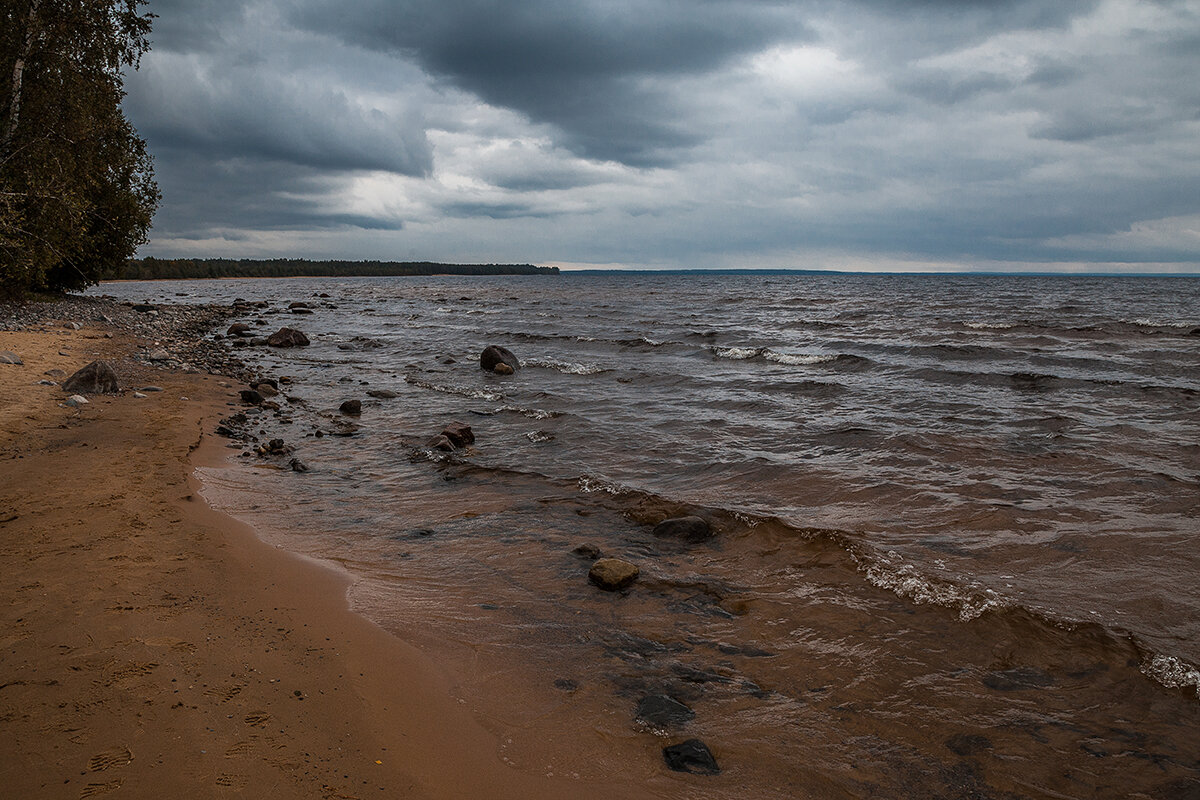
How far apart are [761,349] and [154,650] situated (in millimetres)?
21308

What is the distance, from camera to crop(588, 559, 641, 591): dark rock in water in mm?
5820

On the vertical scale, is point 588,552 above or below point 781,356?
below

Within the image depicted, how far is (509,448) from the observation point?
10.9 meters

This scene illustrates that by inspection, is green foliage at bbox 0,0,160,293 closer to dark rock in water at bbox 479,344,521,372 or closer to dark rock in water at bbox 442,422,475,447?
dark rock in water at bbox 442,422,475,447

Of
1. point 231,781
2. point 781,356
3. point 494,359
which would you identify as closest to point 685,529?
point 231,781

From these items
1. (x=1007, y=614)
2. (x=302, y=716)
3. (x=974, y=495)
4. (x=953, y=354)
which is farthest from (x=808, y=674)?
(x=953, y=354)

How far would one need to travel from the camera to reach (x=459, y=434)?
10961 mm

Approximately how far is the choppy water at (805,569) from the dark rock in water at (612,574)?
23 centimetres

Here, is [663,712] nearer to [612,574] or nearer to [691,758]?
[691,758]

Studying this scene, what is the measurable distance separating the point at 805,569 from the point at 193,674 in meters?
5.20

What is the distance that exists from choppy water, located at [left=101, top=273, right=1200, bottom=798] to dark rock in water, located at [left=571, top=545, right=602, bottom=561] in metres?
0.18

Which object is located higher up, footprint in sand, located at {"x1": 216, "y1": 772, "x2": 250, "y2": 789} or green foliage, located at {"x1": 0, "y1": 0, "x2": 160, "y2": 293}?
green foliage, located at {"x1": 0, "y1": 0, "x2": 160, "y2": 293}

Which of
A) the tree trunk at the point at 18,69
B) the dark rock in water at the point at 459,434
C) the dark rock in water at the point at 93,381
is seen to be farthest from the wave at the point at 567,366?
the tree trunk at the point at 18,69

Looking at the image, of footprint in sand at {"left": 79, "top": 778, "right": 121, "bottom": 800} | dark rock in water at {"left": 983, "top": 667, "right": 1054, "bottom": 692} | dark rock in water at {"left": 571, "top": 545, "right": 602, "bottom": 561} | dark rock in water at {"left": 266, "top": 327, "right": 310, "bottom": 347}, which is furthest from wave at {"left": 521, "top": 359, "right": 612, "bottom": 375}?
footprint in sand at {"left": 79, "top": 778, "right": 121, "bottom": 800}
